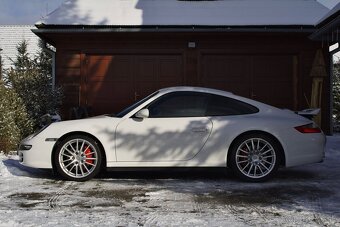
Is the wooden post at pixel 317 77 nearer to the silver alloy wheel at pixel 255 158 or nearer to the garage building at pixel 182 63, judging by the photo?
the garage building at pixel 182 63

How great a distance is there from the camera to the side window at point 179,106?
6.87m

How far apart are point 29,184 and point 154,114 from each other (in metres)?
1.94

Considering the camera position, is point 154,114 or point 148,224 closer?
point 148,224

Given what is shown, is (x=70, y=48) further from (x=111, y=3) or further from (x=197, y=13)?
(x=197, y=13)

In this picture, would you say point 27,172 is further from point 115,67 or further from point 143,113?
point 115,67

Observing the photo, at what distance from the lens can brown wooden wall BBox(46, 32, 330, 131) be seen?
12891mm

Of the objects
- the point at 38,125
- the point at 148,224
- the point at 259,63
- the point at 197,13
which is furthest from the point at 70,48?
the point at 148,224

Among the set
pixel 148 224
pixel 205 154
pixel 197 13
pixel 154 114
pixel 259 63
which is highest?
pixel 197 13

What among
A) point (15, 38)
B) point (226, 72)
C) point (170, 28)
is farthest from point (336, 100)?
point (15, 38)

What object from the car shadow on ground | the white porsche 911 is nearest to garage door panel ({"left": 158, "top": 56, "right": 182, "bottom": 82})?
the car shadow on ground

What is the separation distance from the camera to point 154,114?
22.5ft

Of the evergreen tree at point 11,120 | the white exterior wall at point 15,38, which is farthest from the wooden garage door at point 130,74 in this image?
the white exterior wall at point 15,38

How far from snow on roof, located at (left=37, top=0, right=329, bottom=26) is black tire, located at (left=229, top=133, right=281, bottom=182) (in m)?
6.21

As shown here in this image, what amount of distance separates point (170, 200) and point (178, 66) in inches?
305
